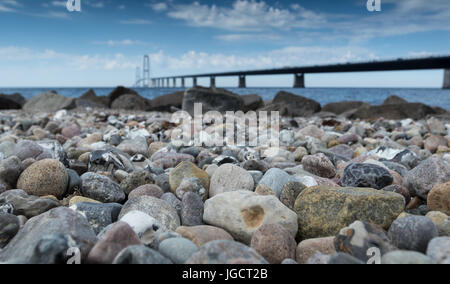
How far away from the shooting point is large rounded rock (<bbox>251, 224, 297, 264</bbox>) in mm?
1354

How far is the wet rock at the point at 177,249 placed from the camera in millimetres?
1256

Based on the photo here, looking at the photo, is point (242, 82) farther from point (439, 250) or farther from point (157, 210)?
point (439, 250)

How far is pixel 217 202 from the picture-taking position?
1.73 metres

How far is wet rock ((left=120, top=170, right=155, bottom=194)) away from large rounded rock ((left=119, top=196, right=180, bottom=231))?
1.64 ft

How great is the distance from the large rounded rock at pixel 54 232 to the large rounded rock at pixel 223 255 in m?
0.43

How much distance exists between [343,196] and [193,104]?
7401 mm

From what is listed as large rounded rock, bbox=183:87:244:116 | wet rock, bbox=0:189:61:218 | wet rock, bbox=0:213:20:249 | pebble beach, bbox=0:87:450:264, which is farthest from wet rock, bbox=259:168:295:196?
large rounded rock, bbox=183:87:244:116

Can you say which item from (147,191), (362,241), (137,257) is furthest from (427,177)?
(137,257)

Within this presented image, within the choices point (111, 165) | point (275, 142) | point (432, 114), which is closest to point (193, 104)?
point (275, 142)

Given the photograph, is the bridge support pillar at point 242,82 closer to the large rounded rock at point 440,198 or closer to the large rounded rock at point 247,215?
the large rounded rock at point 440,198

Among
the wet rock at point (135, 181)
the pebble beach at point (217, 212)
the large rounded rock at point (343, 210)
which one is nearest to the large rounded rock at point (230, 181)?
the pebble beach at point (217, 212)

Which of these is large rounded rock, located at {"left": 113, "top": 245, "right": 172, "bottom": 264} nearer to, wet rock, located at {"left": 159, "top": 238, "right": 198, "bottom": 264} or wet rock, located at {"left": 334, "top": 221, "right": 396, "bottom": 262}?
wet rock, located at {"left": 159, "top": 238, "right": 198, "bottom": 264}

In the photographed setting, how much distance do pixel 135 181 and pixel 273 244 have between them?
1.23 metres
